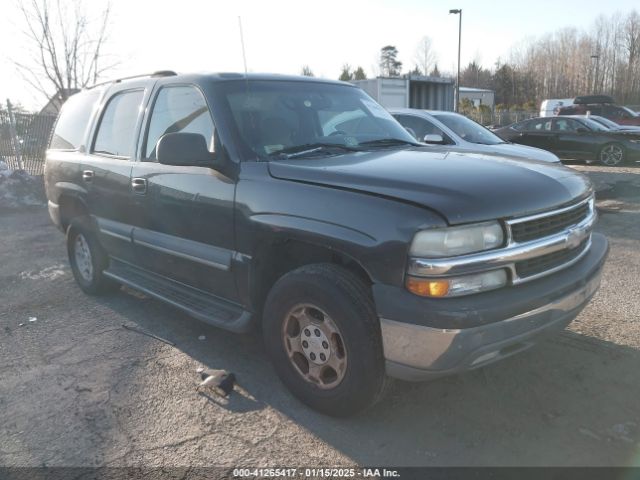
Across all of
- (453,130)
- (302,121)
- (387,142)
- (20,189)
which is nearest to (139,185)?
(302,121)

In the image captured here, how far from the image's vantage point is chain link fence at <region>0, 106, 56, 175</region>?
13.7 m

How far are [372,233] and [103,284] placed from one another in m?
3.45

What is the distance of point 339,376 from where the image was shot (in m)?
2.83

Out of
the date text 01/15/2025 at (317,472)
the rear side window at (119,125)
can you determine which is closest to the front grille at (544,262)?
the date text 01/15/2025 at (317,472)

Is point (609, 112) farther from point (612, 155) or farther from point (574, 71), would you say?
point (574, 71)

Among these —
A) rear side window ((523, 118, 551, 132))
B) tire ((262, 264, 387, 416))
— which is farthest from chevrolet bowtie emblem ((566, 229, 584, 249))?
rear side window ((523, 118, 551, 132))

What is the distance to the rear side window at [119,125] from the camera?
A: 4.27m

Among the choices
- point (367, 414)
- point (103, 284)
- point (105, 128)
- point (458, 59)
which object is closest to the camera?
point (367, 414)

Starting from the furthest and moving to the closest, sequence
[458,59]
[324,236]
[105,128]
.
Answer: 1. [458,59]
2. [105,128]
3. [324,236]

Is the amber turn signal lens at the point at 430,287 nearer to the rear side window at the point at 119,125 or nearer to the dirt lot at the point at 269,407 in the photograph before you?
the dirt lot at the point at 269,407

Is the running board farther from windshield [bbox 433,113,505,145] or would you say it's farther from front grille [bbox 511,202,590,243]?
windshield [bbox 433,113,505,145]

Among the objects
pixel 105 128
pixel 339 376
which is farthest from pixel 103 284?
pixel 339 376

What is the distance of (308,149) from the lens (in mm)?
3449

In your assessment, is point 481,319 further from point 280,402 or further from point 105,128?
point 105,128
